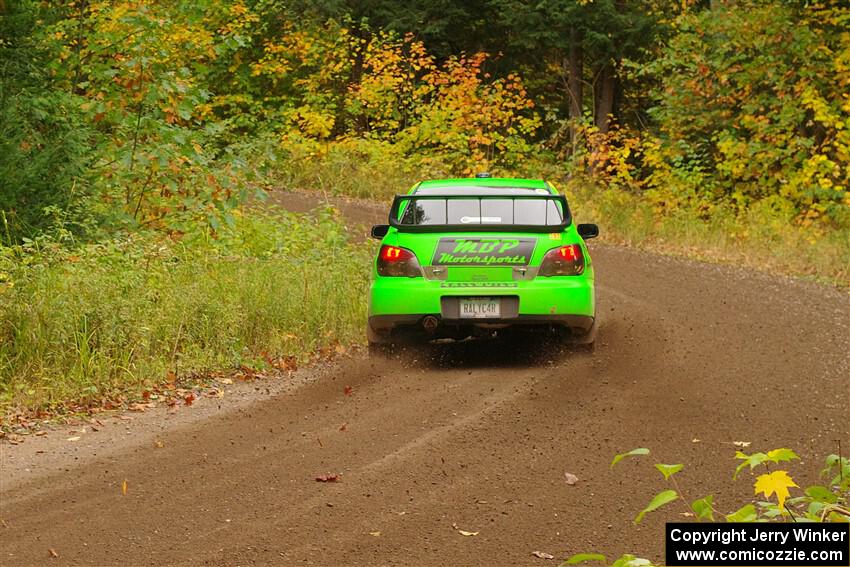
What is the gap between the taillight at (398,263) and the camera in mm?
11344

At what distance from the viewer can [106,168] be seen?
15.4 metres

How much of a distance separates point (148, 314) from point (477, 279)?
10.1 feet

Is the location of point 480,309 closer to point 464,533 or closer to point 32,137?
point 464,533

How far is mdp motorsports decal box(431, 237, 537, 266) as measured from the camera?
442 inches

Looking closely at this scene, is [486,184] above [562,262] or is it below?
above

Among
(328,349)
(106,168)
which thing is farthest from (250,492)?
(106,168)

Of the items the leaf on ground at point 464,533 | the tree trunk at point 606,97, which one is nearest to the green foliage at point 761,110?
the tree trunk at point 606,97

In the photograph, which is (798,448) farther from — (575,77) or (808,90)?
(575,77)
